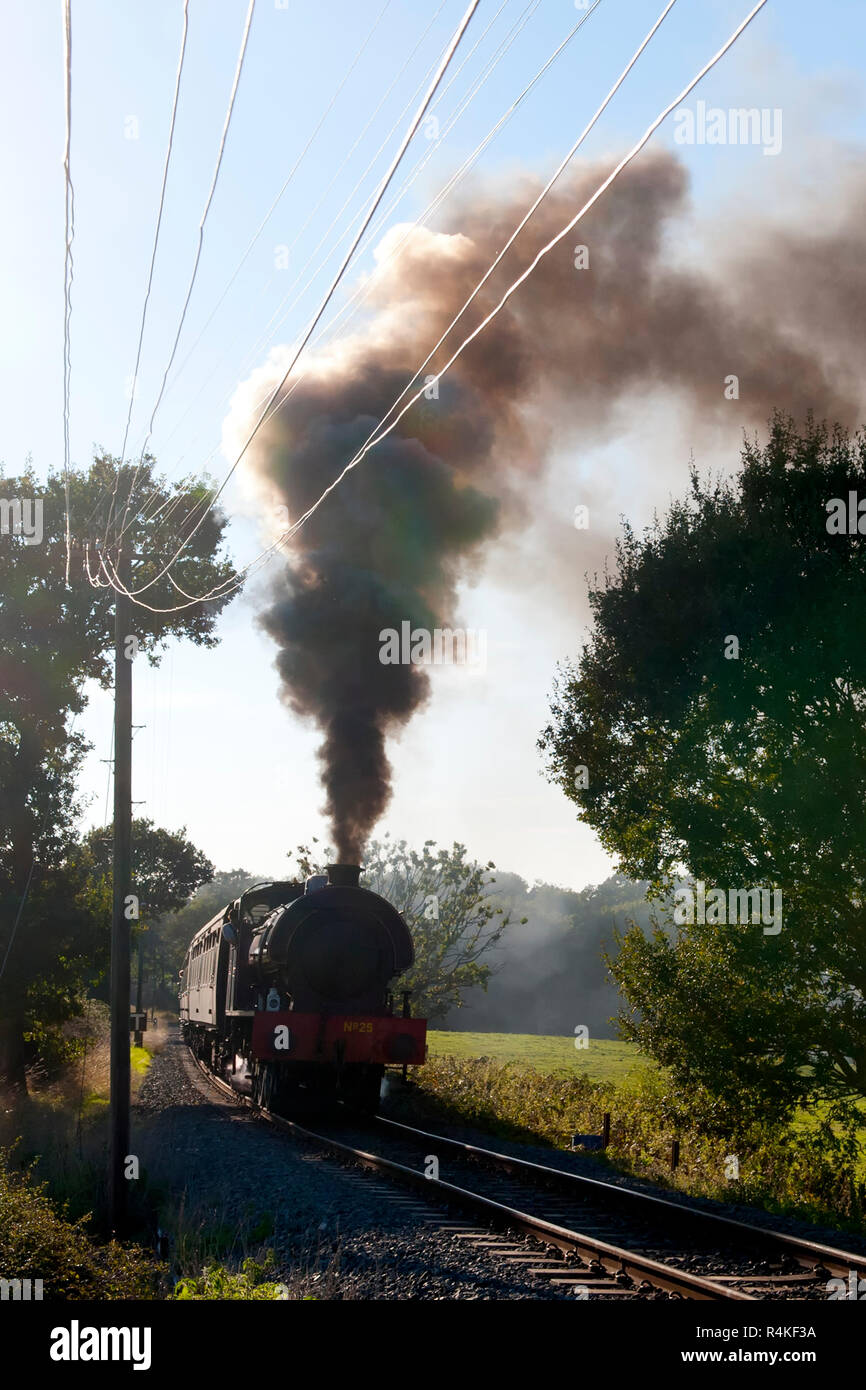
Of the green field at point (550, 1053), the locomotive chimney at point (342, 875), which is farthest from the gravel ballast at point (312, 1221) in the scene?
the green field at point (550, 1053)

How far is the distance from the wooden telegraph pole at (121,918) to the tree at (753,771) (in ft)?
31.2

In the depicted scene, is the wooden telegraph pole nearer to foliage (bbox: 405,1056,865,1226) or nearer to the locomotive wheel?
the locomotive wheel

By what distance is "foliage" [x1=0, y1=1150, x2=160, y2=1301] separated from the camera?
25.6 ft

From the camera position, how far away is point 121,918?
1323 cm

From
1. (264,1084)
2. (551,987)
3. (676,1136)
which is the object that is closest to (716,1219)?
(676,1136)

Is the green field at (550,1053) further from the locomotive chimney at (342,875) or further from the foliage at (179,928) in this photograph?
the foliage at (179,928)

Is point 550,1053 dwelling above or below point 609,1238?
below

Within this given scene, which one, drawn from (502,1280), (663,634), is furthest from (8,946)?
(502,1280)

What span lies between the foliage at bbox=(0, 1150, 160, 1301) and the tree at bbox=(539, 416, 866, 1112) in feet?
36.6

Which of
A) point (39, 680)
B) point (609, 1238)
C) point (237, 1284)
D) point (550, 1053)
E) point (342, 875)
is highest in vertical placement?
point (39, 680)

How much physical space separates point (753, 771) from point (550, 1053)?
34.1 m

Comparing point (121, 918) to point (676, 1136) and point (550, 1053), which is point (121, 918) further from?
point (550, 1053)
